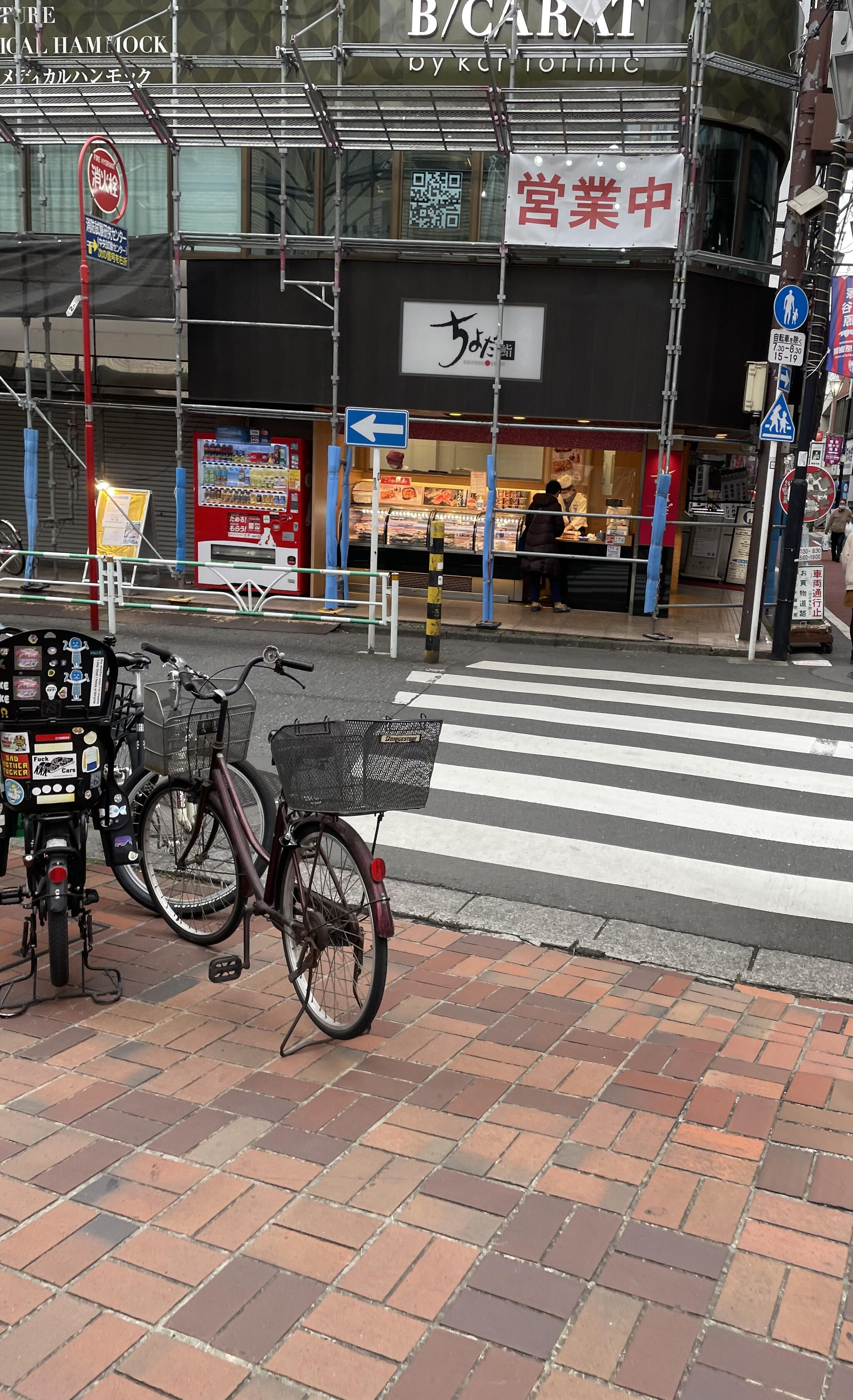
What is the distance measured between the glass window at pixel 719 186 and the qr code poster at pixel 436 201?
3.25 metres

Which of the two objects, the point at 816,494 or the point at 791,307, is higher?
the point at 791,307

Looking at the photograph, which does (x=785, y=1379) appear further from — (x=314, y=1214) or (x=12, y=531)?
(x=12, y=531)

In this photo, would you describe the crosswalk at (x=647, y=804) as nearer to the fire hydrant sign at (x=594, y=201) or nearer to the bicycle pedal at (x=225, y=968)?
the bicycle pedal at (x=225, y=968)

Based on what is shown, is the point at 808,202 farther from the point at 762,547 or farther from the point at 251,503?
the point at 251,503

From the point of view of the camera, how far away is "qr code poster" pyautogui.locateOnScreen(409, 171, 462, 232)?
15953 mm

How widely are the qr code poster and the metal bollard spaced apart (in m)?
5.89

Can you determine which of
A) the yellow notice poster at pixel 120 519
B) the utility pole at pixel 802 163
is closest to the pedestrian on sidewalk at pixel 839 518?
the utility pole at pixel 802 163

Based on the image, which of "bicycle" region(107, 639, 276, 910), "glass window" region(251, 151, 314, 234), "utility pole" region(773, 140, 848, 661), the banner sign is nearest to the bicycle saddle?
"bicycle" region(107, 639, 276, 910)

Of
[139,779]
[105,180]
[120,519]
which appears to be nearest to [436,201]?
[105,180]

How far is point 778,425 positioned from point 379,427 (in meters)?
4.52

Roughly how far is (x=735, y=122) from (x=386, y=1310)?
15898 millimetres

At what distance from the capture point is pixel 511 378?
50.4ft

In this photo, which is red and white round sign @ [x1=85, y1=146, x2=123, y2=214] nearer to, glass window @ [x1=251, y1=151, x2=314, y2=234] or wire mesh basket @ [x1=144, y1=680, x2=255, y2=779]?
glass window @ [x1=251, y1=151, x2=314, y2=234]

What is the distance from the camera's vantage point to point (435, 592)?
40.2 feet
